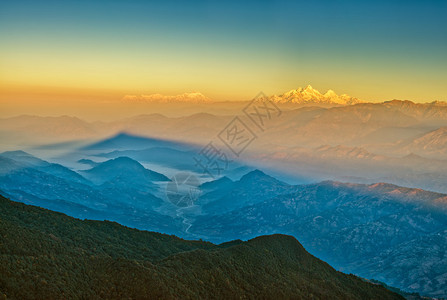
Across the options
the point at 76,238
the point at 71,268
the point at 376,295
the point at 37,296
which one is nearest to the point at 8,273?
the point at 37,296

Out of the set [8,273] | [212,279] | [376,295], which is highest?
[8,273]

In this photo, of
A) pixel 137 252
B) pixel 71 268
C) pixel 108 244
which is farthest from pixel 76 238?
pixel 71 268

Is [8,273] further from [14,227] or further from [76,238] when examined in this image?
[76,238]

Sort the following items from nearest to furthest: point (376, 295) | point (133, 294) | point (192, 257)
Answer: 1. point (133, 294)
2. point (192, 257)
3. point (376, 295)

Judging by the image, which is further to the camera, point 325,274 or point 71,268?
point 325,274

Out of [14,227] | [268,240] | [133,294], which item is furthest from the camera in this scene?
[268,240]

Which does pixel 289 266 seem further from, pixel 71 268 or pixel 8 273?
pixel 8 273

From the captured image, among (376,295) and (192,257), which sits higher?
(192,257)
